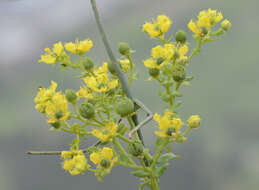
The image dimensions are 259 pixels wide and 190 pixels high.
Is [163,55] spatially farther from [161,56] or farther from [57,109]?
[57,109]

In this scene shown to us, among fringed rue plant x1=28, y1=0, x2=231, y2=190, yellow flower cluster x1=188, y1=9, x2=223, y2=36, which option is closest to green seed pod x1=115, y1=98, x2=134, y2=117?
fringed rue plant x1=28, y1=0, x2=231, y2=190

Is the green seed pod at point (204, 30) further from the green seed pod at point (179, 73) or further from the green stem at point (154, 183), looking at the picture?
the green stem at point (154, 183)

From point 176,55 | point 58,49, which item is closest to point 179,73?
point 176,55

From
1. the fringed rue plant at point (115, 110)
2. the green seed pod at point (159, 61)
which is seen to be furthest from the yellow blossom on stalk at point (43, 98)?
the green seed pod at point (159, 61)

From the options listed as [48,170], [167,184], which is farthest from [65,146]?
[167,184]

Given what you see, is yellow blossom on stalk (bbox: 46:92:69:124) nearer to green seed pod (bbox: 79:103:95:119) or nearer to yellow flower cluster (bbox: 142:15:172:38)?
green seed pod (bbox: 79:103:95:119)
